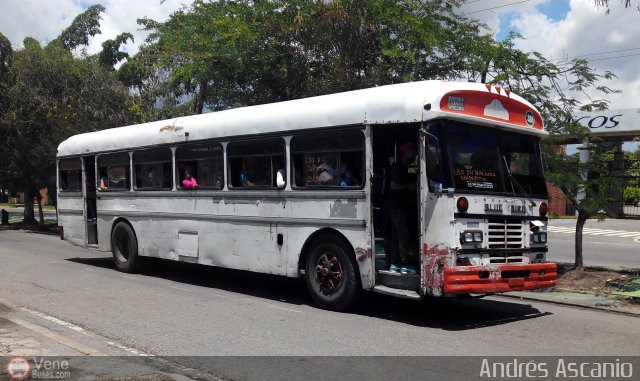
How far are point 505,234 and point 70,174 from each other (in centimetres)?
1078

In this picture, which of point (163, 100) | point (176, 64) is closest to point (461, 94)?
point (176, 64)

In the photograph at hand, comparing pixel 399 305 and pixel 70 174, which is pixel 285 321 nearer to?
A: pixel 399 305

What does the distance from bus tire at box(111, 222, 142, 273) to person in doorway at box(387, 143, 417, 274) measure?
6523 millimetres

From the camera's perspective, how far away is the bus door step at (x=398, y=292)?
746 cm

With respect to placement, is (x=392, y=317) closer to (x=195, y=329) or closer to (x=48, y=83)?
(x=195, y=329)

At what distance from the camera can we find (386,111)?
25.6 feet

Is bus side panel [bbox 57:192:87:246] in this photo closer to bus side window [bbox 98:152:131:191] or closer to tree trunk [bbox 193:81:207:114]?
bus side window [bbox 98:152:131:191]

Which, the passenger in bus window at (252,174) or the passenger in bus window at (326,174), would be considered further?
the passenger in bus window at (252,174)

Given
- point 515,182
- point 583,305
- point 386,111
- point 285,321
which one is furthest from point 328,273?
point 583,305

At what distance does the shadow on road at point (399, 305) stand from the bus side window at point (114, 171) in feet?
6.78

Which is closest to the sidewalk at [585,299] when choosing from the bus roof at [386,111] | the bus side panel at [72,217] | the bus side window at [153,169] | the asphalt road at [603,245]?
the bus roof at [386,111]

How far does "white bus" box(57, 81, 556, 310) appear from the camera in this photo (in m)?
7.45

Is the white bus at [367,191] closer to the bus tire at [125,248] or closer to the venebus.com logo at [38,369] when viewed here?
the bus tire at [125,248]

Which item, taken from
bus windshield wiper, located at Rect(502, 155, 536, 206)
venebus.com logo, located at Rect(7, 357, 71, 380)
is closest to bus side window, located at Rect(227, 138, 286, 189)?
bus windshield wiper, located at Rect(502, 155, 536, 206)
